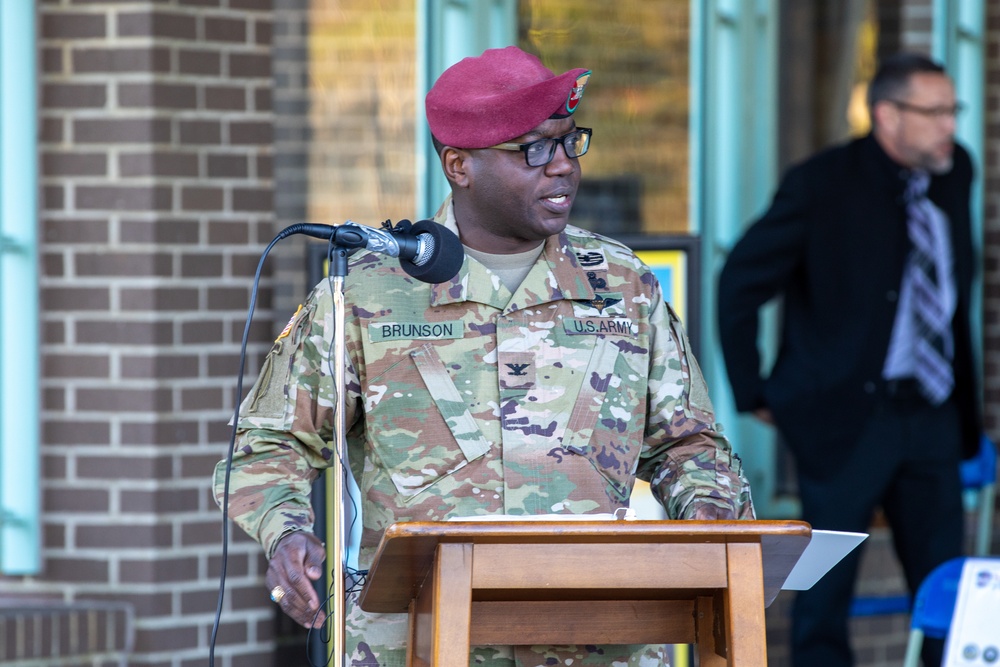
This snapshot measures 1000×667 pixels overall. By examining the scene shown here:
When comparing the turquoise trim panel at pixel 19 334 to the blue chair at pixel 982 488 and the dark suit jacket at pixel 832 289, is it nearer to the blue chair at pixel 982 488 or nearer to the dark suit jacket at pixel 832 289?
the dark suit jacket at pixel 832 289

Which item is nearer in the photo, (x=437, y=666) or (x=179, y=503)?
(x=437, y=666)

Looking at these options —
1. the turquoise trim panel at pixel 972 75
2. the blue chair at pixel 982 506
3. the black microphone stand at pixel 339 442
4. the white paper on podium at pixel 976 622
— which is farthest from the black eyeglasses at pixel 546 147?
the turquoise trim panel at pixel 972 75

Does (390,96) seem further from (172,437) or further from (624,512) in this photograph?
(624,512)

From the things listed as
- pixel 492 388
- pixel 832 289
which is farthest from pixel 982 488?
pixel 492 388

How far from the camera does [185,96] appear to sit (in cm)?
467

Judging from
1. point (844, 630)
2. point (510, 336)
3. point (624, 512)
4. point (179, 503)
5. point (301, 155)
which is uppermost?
point (301, 155)

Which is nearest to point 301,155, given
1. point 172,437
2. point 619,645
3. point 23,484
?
point 172,437

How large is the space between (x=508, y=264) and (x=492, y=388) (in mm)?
276

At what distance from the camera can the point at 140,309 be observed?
4598mm

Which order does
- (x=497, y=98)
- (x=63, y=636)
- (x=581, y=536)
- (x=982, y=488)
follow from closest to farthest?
1. (x=581, y=536)
2. (x=497, y=98)
3. (x=63, y=636)
4. (x=982, y=488)

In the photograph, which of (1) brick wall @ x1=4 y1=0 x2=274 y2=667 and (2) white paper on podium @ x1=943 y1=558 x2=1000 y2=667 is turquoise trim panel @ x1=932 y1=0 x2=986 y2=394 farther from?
(1) brick wall @ x1=4 y1=0 x2=274 y2=667

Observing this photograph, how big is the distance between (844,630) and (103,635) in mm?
2369

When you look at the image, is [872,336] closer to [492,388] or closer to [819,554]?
[492,388]

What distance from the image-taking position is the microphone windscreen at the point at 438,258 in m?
2.47
